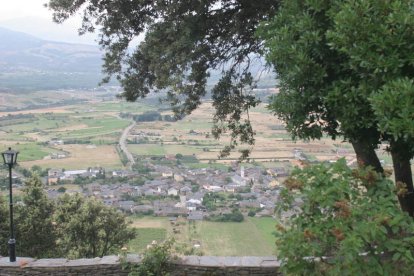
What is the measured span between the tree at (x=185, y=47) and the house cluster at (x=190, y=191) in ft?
30.7

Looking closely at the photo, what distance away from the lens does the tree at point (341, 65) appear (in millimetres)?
3348

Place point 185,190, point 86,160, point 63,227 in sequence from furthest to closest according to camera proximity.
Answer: point 86,160 < point 185,190 < point 63,227

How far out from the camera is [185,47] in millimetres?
6945

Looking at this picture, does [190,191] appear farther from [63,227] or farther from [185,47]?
[185,47]

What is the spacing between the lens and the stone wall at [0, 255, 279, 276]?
6191 mm

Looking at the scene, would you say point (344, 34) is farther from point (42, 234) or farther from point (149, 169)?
point (149, 169)

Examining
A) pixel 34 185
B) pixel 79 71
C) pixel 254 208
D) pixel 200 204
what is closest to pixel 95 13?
pixel 34 185

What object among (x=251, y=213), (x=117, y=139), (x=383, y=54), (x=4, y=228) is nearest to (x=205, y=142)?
(x=117, y=139)

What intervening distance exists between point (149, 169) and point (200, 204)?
950cm

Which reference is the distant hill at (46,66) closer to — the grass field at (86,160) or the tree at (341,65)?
the grass field at (86,160)

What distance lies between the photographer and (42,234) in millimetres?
12789

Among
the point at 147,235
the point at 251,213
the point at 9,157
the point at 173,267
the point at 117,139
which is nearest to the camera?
the point at 173,267

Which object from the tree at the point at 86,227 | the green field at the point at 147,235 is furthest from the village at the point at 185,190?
the tree at the point at 86,227

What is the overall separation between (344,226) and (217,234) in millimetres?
14334
